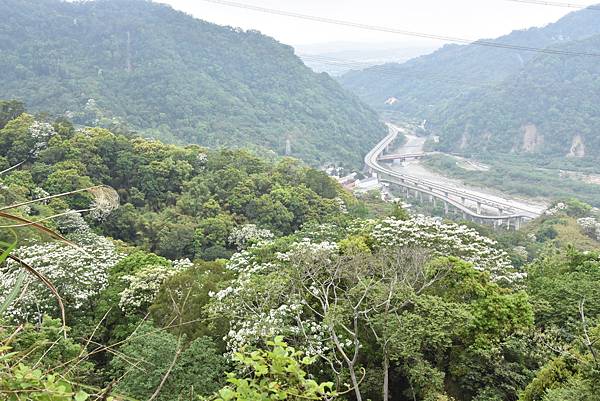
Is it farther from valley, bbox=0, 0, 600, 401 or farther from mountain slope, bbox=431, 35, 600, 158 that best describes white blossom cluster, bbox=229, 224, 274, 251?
mountain slope, bbox=431, 35, 600, 158

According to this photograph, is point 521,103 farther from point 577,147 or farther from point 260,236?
point 260,236

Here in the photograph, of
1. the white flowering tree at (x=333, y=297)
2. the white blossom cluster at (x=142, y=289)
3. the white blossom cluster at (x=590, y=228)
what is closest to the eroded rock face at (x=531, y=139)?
the white blossom cluster at (x=590, y=228)

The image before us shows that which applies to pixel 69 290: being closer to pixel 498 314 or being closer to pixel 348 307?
pixel 348 307

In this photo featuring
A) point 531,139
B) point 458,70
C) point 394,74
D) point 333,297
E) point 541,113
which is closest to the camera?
point 333,297

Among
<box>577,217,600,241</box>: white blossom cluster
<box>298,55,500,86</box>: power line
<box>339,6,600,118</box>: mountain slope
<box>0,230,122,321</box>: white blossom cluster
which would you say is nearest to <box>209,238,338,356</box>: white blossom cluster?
<box>0,230,122,321</box>: white blossom cluster

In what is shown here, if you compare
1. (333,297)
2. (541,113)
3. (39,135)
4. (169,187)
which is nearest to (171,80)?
(39,135)

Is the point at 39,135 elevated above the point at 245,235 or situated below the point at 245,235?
above
